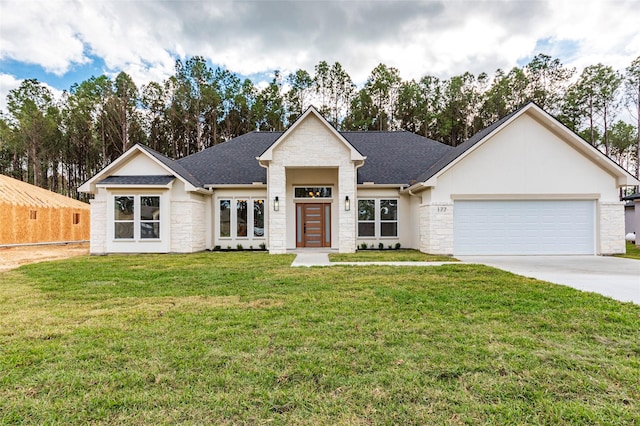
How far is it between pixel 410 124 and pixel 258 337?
104 ft

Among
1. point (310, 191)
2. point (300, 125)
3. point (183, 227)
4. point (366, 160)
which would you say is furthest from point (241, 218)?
point (366, 160)

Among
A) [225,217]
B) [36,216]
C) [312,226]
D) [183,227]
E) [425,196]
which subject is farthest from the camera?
[36,216]

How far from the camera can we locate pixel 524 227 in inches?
481

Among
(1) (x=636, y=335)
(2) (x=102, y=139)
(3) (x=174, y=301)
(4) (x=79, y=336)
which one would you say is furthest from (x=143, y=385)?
(2) (x=102, y=139)

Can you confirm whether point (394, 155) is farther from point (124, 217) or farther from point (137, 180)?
point (124, 217)

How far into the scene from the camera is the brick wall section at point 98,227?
1330 cm

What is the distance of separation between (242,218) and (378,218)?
631cm

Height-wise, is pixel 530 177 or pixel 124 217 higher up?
pixel 530 177

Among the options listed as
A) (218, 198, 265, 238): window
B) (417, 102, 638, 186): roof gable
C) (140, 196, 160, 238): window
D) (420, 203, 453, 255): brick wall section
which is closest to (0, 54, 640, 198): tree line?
(218, 198, 265, 238): window

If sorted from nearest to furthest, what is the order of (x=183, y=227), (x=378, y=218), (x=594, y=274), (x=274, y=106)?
(x=594, y=274), (x=183, y=227), (x=378, y=218), (x=274, y=106)

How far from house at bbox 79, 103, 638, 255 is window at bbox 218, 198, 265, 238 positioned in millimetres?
529

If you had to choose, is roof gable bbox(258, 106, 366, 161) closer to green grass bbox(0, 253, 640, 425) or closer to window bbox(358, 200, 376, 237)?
window bbox(358, 200, 376, 237)

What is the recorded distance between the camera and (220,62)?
1159 inches

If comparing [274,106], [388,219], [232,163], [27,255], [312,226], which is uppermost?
[274,106]
